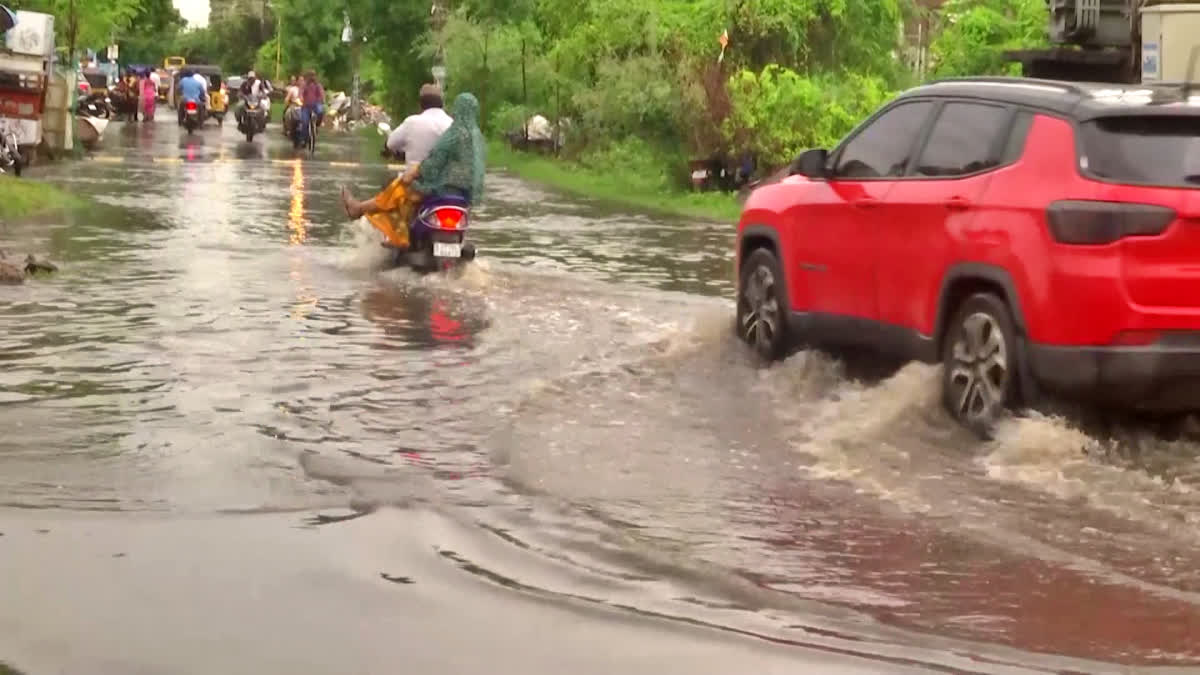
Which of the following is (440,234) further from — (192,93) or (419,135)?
(192,93)

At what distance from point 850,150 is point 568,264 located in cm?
771

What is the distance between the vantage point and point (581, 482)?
8086 millimetres

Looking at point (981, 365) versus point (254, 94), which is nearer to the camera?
point (981, 365)

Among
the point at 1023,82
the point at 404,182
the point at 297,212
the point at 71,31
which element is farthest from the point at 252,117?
the point at 1023,82

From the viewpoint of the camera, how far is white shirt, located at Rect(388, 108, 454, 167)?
54.2 ft

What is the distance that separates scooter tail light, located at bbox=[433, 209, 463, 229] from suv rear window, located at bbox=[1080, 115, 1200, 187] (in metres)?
8.37

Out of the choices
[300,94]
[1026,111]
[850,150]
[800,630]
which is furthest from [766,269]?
[300,94]

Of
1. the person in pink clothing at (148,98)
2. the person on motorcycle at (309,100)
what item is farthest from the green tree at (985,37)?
the person in pink clothing at (148,98)

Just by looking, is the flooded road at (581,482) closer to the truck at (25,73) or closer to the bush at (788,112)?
the truck at (25,73)

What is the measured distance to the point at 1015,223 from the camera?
27.9ft

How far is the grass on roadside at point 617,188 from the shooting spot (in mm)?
27625

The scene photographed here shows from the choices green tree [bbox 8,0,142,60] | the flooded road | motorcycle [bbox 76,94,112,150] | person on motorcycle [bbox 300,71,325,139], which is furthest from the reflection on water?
person on motorcycle [bbox 300,71,325,139]

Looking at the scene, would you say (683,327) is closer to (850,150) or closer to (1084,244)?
(850,150)

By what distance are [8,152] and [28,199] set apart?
338cm
